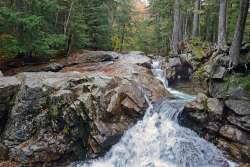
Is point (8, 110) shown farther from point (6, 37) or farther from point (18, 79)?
point (6, 37)

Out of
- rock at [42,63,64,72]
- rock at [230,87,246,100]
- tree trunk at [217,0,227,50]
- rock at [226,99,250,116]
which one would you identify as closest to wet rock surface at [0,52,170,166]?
rock at [226,99,250,116]

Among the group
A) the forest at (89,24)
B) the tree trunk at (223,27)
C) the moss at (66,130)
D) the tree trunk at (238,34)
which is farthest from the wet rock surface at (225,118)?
the moss at (66,130)

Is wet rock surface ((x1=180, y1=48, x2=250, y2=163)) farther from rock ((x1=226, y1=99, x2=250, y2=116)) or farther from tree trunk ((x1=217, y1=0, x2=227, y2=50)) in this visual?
tree trunk ((x1=217, y1=0, x2=227, y2=50))

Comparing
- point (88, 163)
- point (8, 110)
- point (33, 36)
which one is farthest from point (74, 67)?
point (88, 163)

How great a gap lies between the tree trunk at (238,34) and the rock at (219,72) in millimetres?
485

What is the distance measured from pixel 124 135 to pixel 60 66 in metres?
7.30

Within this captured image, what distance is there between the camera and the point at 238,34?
11484 millimetres

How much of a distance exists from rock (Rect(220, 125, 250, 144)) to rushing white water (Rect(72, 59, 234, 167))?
2.05ft

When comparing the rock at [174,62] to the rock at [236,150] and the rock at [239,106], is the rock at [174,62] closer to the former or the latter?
the rock at [239,106]

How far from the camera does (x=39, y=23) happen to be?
1399 centimetres

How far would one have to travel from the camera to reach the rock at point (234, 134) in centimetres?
939

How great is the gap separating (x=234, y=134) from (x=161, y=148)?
2.54m

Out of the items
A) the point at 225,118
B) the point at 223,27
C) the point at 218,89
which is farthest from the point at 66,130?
the point at 223,27

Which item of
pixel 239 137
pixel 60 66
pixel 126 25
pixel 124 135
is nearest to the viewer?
pixel 239 137
